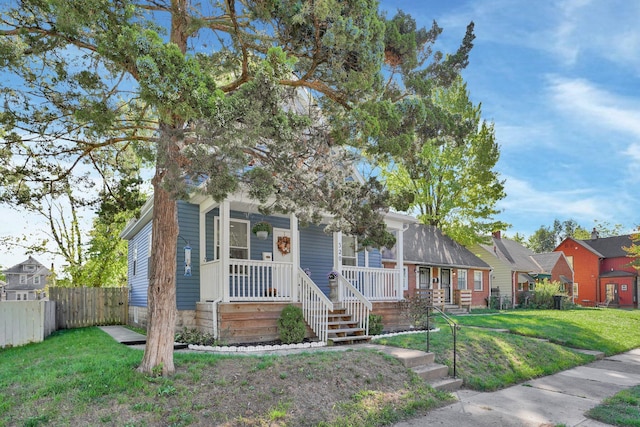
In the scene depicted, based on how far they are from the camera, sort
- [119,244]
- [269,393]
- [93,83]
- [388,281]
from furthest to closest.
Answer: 1. [119,244]
2. [388,281]
3. [93,83]
4. [269,393]

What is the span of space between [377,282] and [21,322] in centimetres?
936

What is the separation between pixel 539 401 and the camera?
265 inches

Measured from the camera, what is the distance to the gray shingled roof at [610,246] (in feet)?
123

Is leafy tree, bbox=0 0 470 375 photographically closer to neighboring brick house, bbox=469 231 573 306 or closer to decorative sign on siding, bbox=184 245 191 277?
decorative sign on siding, bbox=184 245 191 277

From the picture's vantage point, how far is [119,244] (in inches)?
907

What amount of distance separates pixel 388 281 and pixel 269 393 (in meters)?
7.87

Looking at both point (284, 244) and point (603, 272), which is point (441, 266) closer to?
point (284, 244)

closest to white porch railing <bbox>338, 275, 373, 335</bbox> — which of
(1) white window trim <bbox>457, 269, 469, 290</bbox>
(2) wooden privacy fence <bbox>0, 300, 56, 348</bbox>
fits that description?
(2) wooden privacy fence <bbox>0, 300, 56, 348</bbox>

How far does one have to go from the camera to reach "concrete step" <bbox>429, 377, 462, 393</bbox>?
23.1 feet

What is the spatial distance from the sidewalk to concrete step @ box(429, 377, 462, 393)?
155 mm

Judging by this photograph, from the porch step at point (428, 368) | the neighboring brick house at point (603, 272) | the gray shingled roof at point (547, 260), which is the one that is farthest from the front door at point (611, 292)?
the porch step at point (428, 368)

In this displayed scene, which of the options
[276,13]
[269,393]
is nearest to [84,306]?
[269,393]

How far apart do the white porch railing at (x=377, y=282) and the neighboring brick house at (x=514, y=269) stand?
16480 mm

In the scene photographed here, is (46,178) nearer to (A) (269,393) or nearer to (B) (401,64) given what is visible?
(A) (269,393)
